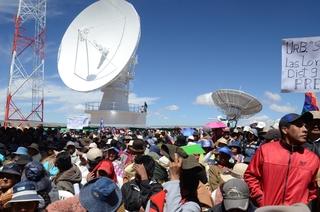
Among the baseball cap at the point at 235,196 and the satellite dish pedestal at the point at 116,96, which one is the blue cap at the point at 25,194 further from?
the satellite dish pedestal at the point at 116,96

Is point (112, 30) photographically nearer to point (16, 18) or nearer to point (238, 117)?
point (16, 18)

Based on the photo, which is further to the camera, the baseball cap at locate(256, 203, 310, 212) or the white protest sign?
the white protest sign

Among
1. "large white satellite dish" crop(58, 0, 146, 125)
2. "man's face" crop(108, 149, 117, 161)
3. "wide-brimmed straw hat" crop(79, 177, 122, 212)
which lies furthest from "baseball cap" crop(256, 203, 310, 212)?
"large white satellite dish" crop(58, 0, 146, 125)

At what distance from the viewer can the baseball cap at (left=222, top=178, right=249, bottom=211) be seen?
3768 mm

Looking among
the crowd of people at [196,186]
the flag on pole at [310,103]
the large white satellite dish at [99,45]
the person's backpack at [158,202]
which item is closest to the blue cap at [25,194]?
the crowd of people at [196,186]

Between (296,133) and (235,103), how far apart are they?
33.5 metres

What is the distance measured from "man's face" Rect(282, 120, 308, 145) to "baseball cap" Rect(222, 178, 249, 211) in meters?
0.99

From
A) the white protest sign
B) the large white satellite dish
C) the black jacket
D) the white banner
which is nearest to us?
the black jacket

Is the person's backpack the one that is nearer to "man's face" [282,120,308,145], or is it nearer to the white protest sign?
"man's face" [282,120,308,145]

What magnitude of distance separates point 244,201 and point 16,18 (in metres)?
40.6

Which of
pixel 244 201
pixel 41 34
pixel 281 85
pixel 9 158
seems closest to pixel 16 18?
pixel 41 34

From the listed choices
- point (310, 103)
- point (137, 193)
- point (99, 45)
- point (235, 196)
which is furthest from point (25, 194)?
point (99, 45)

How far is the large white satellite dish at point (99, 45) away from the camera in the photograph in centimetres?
3553

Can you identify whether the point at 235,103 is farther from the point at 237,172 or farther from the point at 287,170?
the point at 287,170
